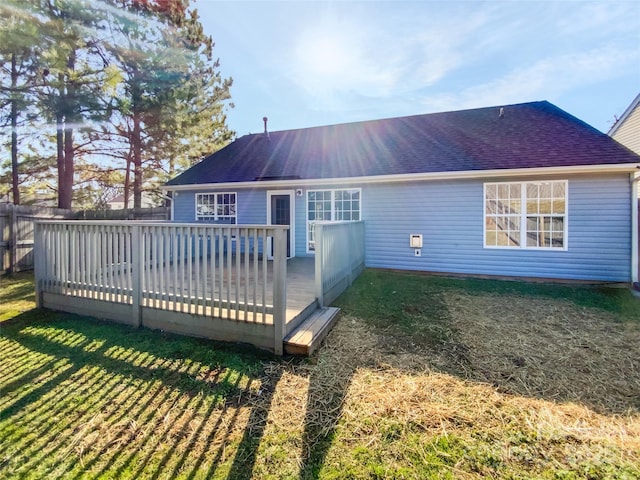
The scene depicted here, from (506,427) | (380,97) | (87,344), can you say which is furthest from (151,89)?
(506,427)

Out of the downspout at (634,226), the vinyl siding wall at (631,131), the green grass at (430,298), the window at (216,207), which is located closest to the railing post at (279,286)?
the green grass at (430,298)

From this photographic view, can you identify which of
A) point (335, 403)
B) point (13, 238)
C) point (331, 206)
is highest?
point (331, 206)

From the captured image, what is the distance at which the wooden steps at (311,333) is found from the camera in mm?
3463

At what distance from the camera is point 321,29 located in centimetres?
746

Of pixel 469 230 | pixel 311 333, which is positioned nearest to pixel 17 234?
pixel 311 333

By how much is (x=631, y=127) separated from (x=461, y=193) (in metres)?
8.04

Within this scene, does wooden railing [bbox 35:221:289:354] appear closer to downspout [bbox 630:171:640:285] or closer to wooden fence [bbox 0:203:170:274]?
wooden fence [bbox 0:203:170:274]

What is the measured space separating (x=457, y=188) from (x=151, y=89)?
11794 millimetres

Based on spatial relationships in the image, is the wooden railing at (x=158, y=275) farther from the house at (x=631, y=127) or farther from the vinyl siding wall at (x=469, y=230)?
the house at (x=631, y=127)

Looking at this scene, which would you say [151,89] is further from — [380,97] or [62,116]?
[380,97]

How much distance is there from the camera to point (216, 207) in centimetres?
1034

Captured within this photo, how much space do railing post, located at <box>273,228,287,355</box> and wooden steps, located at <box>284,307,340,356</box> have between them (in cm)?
11

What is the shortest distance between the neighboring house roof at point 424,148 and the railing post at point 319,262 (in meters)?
4.49

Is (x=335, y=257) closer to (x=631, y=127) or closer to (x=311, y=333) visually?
(x=311, y=333)
